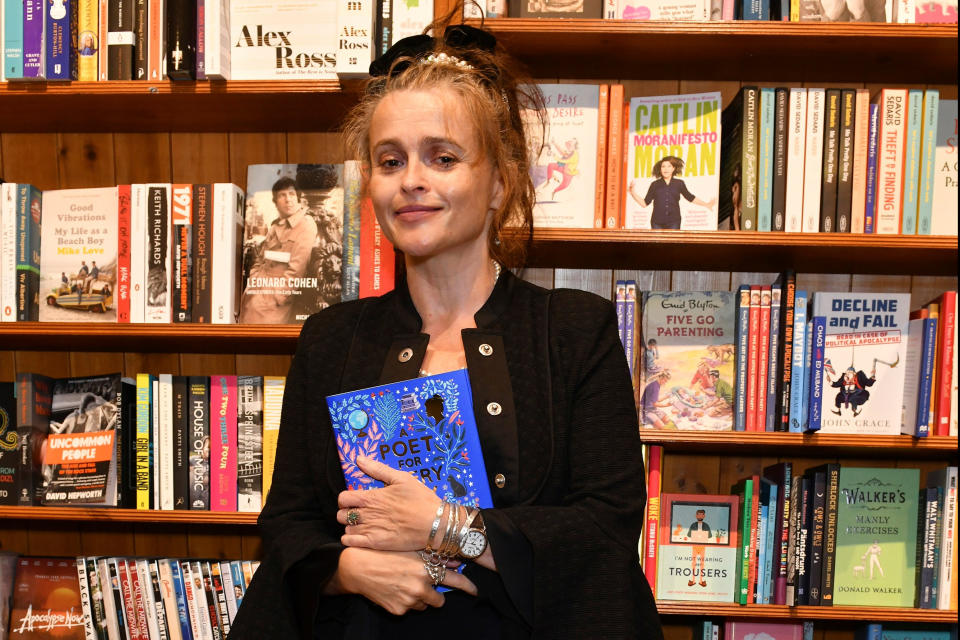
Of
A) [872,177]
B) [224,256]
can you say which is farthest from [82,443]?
[872,177]

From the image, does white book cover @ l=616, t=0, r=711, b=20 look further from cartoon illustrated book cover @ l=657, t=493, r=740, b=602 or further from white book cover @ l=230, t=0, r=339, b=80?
cartoon illustrated book cover @ l=657, t=493, r=740, b=602

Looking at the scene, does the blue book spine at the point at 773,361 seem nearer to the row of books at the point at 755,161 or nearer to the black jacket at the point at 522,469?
the row of books at the point at 755,161

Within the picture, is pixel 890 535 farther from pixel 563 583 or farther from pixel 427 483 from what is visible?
pixel 427 483

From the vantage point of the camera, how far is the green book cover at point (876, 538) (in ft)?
5.41

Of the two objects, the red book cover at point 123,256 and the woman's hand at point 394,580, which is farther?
the red book cover at point 123,256

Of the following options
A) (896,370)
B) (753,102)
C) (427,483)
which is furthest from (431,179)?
(896,370)

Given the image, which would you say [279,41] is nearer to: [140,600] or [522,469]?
[522,469]

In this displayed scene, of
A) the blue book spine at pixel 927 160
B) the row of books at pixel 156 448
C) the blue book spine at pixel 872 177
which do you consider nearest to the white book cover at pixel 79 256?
the row of books at pixel 156 448

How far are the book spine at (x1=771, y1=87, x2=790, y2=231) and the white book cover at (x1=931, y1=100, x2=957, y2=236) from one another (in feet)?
1.07

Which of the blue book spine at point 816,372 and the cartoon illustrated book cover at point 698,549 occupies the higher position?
the blue book spine at point 816,372

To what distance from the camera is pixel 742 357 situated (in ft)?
5.46

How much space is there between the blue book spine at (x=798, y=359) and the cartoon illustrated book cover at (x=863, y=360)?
0.05 metres

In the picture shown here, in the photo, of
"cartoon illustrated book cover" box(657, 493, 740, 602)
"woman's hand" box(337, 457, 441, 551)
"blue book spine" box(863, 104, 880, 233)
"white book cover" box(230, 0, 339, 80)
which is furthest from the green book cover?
"white book cover" box(230, 0, 339, 80)

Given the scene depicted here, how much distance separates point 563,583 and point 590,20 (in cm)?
113
